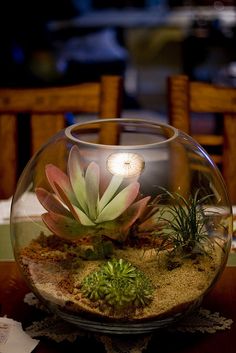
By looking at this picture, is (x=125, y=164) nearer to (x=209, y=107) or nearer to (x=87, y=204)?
Answer: (x=87, y=204)

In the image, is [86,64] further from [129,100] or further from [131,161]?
[131,161]

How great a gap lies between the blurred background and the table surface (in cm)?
339

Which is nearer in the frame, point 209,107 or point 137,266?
point 137,266

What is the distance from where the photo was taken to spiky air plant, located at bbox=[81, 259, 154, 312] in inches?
30.8

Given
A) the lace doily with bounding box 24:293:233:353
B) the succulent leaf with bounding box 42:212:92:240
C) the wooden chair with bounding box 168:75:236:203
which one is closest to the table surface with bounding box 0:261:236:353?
the lace doily with bounding box 24:293:233:353

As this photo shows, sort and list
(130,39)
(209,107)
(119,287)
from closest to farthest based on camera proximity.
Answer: (119,287)
(209,107)
(130,39)

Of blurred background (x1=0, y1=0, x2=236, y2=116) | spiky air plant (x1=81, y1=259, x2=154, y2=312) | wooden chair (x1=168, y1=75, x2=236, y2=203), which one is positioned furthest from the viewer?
blurred background (x1=0, y1=0, x2=236, y2=116)

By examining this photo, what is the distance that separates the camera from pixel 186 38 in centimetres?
566

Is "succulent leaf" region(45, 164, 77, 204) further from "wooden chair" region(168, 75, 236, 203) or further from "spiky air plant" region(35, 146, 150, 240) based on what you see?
"wooden chair" region(168, 75, 236, 203)

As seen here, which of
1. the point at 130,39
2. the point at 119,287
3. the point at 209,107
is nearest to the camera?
the point at 119,287

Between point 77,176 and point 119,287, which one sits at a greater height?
point 77,176

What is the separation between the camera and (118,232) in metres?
0.86

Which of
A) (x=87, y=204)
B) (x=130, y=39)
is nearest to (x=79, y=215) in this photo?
(x=87, y=204)

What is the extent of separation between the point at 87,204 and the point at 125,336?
0.18 meters
